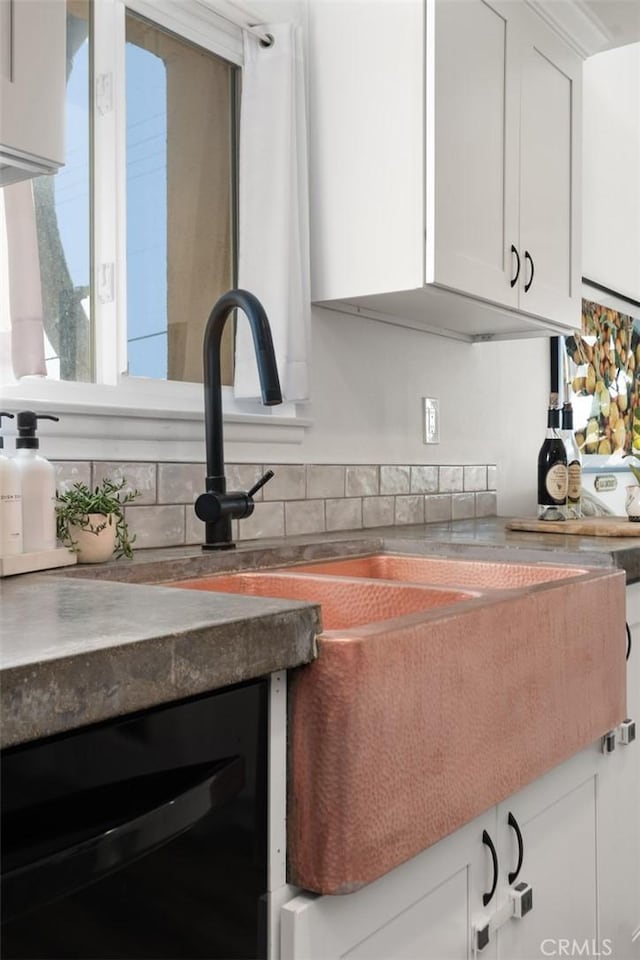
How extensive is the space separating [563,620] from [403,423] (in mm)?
1230

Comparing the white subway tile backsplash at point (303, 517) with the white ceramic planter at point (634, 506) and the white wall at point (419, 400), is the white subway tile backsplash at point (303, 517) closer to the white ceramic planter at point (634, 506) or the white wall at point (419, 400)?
the white wall at point (419, 400)

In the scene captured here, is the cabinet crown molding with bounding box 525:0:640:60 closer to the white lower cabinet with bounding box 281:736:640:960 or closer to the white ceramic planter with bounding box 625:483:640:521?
the white ceramic planter with bounding box 625:483:640:521

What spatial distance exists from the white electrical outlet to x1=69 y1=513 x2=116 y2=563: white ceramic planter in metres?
1.28

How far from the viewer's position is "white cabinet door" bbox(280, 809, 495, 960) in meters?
0.86

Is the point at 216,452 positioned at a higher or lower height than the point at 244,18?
lower

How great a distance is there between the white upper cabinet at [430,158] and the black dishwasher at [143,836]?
1.33m

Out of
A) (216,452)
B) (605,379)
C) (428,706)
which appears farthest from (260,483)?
(605,379)

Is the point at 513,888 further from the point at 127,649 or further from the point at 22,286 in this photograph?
the point at 22,286

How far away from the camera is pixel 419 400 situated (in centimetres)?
249

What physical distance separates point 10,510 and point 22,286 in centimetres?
44

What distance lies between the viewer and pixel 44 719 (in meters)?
0.63

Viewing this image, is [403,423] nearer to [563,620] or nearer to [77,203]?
[77,203]

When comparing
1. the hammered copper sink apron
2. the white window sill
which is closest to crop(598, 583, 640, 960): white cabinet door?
the hammered copper sink apron

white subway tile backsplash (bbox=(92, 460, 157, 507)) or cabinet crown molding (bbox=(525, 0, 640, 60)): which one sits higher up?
cabinet crown molding (bbox=(525, 0, 640, 60))
